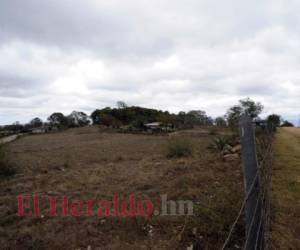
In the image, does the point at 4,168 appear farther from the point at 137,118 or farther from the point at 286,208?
the point at 137,118

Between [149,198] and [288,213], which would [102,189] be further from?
[288,213]

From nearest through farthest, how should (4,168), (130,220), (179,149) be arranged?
1. (130,220)
2. (4,168)
3. (179,149)

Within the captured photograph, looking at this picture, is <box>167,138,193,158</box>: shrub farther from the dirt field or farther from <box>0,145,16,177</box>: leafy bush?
<box>0,145,16,177</box>: leafy bush

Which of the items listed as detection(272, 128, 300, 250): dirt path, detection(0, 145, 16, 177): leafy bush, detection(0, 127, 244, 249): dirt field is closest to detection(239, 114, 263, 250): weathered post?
detection(0, 127, 244, 249): dirt field

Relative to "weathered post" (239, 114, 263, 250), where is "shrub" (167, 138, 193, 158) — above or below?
below

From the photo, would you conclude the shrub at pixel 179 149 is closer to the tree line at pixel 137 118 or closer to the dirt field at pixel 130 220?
the dirt field at pixel 130 220

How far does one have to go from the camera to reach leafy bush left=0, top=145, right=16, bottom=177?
6264 millimetres

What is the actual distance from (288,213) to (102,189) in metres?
3.18

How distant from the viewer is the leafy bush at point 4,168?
6264 millimetres

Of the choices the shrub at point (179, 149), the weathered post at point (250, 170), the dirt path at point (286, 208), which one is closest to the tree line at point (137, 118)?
the shrub at point (179, 149)

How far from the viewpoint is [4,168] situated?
249 inches

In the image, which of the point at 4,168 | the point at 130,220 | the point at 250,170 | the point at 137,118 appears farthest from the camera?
the point at 137,118

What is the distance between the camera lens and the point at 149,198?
3.84 metres

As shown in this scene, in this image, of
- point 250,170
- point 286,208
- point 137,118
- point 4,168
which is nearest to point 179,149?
point 286,208
